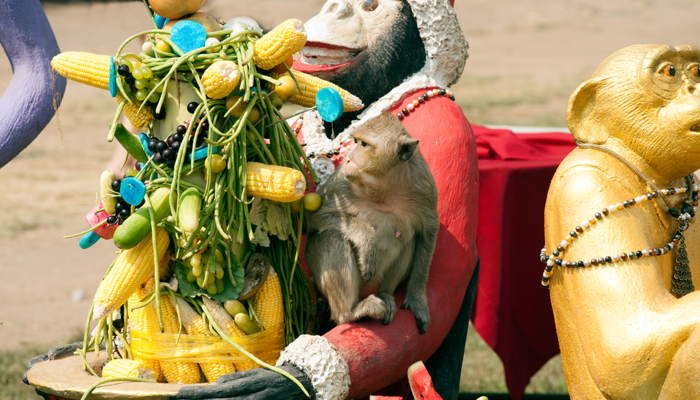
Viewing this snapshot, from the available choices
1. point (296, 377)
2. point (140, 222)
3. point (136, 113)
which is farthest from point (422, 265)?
point (136, 113)

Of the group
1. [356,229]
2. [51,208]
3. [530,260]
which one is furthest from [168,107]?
[51,208]

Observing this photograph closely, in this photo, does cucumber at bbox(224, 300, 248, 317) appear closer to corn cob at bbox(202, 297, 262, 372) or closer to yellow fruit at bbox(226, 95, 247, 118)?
corn cob at bbox(202, 297, 262, 372)

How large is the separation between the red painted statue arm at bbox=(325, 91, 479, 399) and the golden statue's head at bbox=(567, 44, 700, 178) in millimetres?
522

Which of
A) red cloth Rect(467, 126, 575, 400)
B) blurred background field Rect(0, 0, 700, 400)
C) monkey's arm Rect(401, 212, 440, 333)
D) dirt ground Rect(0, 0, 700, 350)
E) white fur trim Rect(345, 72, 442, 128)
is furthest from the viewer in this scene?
dirt ground Rect(0, 0, 700, 350)

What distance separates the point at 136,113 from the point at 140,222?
343mm

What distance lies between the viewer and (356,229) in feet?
7.42

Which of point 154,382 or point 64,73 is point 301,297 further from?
point 64,73

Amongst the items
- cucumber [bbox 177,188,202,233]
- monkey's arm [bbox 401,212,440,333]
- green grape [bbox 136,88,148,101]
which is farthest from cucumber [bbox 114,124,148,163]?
monkey's arm [bbox 401,212,440,333]

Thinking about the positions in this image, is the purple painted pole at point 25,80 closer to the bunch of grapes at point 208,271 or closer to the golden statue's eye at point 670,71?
the bunch of grapes at point 208,271

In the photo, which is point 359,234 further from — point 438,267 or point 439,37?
point 439,37

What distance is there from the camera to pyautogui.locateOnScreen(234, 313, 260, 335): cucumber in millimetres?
2025

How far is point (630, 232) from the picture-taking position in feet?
6.39

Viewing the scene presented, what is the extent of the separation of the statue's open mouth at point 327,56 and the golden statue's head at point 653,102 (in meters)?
→ 0.91

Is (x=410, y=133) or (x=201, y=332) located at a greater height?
(x=410, y=133)
